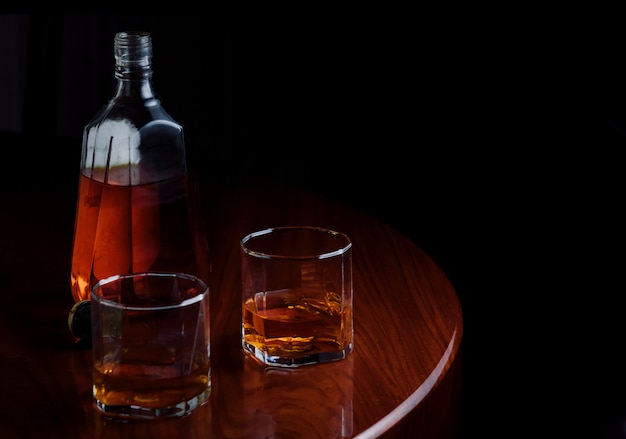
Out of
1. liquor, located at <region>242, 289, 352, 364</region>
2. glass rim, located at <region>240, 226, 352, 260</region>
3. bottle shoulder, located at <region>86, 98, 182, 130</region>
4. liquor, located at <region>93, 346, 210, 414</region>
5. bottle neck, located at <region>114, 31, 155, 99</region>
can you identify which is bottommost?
liquor, located at <region>93, 346, 210, 414</region>

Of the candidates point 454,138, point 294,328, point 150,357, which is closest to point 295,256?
point 294,328

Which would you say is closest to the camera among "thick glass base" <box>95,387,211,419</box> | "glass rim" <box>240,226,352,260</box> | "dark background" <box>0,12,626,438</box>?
"thick glass base" <box>95,387,211,419</box>

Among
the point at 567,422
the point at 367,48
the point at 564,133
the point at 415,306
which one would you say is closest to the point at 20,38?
the point at 367,48

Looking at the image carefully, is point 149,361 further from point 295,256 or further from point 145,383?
point 295,256

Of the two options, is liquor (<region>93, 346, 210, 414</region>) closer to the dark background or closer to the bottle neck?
the bottle neck

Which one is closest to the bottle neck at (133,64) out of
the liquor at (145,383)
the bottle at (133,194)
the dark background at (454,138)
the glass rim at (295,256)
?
the bottle at (133,194)

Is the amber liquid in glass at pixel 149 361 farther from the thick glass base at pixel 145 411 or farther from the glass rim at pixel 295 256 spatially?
the glass rim at pixel 295 256

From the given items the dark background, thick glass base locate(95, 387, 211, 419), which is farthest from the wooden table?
the dark background
